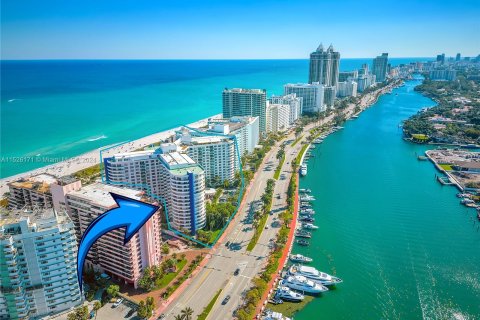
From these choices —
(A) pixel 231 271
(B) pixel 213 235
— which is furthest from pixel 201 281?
(B) pixel 213 235

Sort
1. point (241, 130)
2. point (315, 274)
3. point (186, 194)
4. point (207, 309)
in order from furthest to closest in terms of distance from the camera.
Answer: point (241, 130) → point (186, 194) → point (315, 274) → point (207, 309)

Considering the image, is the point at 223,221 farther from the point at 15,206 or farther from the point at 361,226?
the point at 15,206

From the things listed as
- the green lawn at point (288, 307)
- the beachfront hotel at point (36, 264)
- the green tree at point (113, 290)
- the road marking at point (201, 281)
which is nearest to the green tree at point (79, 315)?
the beachfront hotel at point (36, 264)

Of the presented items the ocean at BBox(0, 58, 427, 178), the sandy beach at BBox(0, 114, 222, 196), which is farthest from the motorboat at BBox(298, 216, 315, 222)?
the ocean at BBox(0, 58, 427, 178)

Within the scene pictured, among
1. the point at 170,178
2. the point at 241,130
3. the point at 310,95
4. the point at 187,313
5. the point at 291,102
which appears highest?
the point at 310,95

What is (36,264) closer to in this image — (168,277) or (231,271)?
(168,277)

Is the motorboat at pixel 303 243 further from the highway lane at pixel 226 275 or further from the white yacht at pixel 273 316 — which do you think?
the white yacht at pixel 273 316
